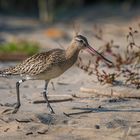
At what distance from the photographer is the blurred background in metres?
19.3

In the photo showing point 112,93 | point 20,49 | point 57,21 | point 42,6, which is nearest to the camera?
point 112,93

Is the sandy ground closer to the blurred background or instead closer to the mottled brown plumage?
the mottled brown plumage

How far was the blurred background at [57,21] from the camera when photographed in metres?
19.3

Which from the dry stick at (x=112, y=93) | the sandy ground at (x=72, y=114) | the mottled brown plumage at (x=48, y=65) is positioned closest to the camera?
the sandy ground at (x=72, y=114)

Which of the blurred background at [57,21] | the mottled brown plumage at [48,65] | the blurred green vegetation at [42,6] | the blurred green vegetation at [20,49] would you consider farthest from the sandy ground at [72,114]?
the blurred green vegetation at [42,6]

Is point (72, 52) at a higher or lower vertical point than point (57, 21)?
lower

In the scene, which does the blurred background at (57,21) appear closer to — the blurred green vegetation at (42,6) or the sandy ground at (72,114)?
the blurred green vegetation at (42,6)

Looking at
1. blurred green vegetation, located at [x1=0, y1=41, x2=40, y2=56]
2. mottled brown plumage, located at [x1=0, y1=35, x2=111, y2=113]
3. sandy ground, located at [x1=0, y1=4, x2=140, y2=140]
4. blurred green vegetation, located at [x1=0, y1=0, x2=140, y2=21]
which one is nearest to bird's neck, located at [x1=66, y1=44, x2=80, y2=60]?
mottled brown plumage, located at [x1=0, y1=35, x2=111, y2=113]

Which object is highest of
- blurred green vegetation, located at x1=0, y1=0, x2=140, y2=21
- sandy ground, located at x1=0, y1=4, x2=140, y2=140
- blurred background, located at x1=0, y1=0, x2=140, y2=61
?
blurred green vegetation, located at x1=0, y1=0, x2=140, y2=21

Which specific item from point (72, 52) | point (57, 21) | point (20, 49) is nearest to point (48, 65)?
point (72, 52)

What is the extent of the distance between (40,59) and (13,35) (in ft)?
43.3

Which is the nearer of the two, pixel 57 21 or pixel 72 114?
pixel 72 114

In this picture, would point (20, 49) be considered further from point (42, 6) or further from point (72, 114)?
point (42, 6)

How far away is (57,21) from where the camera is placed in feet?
87.0
